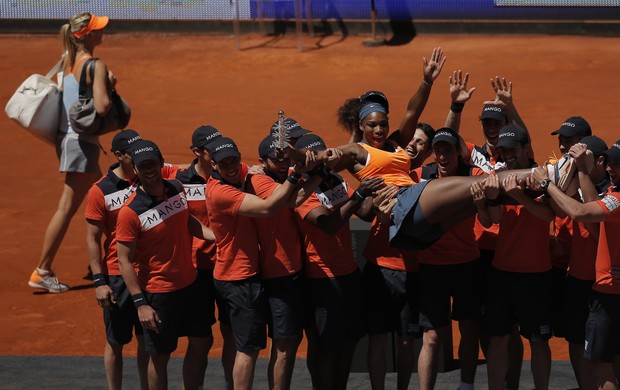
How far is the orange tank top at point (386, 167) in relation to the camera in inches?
311

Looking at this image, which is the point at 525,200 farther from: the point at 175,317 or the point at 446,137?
the point at 175,317

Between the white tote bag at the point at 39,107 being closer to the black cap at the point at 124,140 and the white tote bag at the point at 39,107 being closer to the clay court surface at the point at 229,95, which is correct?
the clay court surface at the point at 229,95

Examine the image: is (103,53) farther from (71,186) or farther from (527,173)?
(527,173)

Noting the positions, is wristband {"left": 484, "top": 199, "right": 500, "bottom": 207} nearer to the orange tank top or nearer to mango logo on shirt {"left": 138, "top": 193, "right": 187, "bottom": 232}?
the orange tank top

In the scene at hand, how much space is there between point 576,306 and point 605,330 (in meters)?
0.36

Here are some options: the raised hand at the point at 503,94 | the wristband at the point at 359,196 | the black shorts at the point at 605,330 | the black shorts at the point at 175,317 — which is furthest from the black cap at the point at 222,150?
the black shorts at the point at 605,330

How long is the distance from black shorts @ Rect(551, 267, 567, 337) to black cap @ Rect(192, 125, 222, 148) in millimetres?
2511

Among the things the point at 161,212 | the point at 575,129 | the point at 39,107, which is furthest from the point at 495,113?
the point at 39,107

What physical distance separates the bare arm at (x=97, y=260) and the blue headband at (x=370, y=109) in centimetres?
201

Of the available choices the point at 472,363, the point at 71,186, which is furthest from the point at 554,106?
the point at 472,363

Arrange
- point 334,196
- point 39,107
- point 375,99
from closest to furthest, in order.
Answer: point 334,196 < point 375,99 < point 39,107

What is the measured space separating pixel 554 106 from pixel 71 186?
9606 mm

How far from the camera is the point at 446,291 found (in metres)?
8.00

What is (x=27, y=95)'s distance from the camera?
451 inches
